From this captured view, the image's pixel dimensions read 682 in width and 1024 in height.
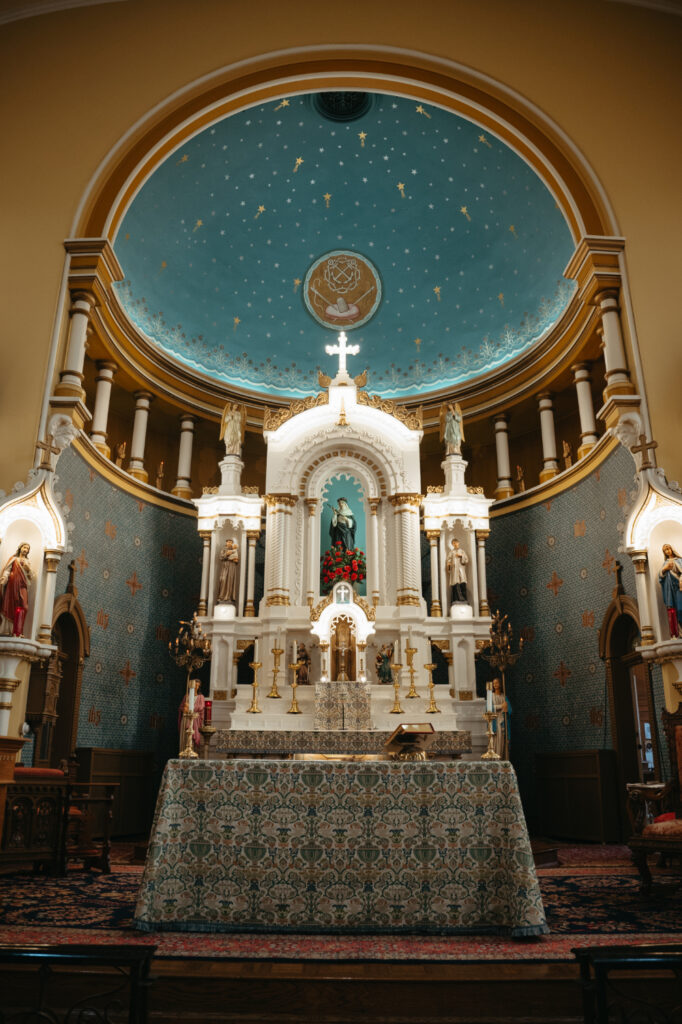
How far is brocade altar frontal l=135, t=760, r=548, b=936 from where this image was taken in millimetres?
4266

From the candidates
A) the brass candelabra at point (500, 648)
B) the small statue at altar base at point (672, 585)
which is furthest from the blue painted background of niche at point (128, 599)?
the small statue at altar base at point (672, 585)

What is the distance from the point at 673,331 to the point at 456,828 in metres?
6.69

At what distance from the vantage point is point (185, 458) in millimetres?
13664

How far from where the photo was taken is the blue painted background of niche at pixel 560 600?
10312 millimetres

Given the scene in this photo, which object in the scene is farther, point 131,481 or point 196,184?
point 196,184

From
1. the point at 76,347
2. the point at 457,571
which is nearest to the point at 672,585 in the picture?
the point at 457,571

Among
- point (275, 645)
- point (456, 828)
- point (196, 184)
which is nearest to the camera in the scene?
point (456, 828)

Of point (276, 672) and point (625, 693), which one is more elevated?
point (276, 672)

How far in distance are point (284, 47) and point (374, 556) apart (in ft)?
23.7

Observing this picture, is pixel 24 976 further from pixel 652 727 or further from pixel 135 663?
pixel 135 663

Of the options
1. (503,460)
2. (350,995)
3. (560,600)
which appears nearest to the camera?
(350,995)

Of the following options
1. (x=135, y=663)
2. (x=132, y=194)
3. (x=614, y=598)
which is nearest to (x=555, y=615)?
(x=614, y=598)

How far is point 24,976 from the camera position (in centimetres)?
344

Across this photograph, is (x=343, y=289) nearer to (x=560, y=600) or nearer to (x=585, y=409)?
(x=585, y=409)
